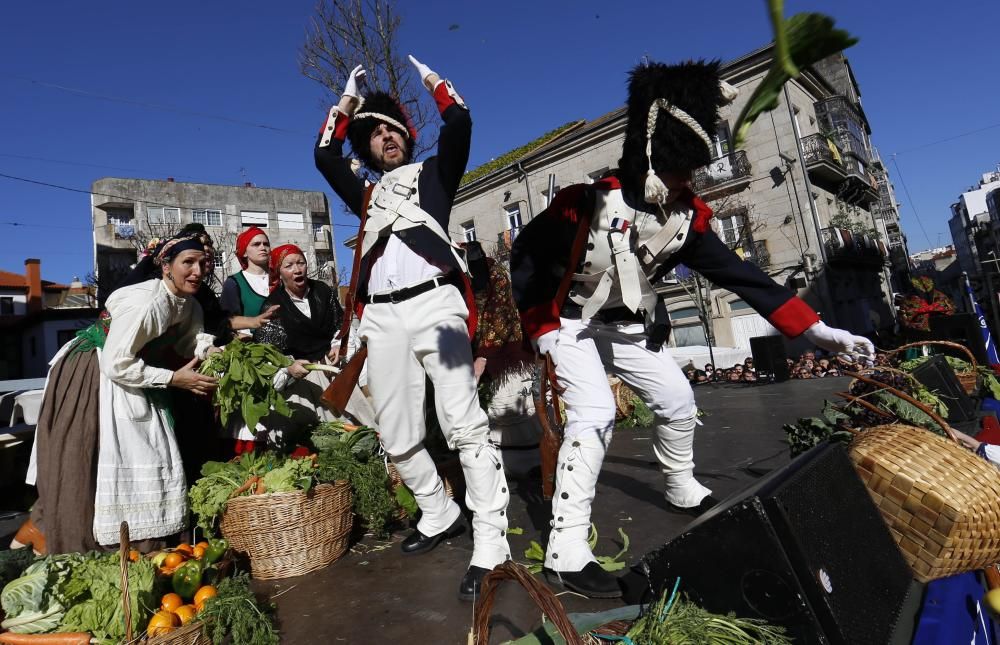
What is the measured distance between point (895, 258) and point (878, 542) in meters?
40.7

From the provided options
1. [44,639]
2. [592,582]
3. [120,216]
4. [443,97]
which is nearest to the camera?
[44,639]

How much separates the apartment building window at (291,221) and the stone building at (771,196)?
1863 centimetres

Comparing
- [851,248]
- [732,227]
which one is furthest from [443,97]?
[851,248]

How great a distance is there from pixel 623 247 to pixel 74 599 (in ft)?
8.47

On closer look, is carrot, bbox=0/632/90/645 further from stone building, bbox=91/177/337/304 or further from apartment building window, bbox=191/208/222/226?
apartment building window, bbox=191/208/222/226

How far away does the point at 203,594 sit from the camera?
2191 millimetres

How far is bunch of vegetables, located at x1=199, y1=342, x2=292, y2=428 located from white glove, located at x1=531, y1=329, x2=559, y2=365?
4.99 ft

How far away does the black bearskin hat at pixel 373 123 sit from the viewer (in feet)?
9.34

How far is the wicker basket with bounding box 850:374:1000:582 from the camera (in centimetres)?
169

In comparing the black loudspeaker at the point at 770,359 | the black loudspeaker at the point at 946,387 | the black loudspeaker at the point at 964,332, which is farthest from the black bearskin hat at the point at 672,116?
the black loudspeaker at the point at 770,359

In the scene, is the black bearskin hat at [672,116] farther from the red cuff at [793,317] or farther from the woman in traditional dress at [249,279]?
the woman in traditional dress at [249,279]

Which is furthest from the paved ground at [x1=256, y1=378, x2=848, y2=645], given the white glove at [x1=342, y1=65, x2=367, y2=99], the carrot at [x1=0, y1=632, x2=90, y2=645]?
the white glove at [x1=342, y1=65, x2=367, y2=99]

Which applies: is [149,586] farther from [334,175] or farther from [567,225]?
[567,225]

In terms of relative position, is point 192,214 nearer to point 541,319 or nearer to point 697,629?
point 541,319
